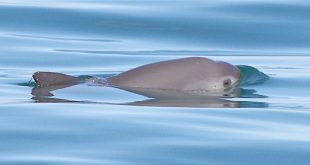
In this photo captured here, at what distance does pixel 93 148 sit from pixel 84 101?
7.18 feet

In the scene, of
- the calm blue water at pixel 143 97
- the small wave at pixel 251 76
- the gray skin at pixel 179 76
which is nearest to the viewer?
the calm blue water at pixel 143 97

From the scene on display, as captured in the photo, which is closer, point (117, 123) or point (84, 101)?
point (117, 123)

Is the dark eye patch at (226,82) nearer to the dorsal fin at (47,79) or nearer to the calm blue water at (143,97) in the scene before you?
the calm blue water at (143,97)

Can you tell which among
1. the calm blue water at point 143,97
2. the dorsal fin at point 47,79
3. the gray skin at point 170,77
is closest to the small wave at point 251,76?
the calm blue water at point 143,97

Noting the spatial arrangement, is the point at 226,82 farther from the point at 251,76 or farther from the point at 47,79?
the point at 47,79

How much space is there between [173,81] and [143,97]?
70 centimetres

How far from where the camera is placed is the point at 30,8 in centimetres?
1612

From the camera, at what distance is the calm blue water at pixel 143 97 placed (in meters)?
7.16

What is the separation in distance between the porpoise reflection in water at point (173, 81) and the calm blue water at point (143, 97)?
160mm

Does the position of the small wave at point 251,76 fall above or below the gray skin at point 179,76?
above

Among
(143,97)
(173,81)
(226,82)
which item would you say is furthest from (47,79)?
(226,82)

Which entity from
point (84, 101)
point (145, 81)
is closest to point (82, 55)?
point (145, 81)

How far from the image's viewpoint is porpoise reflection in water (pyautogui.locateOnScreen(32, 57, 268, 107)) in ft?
33.0

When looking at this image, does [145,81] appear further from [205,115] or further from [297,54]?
[297,54]
